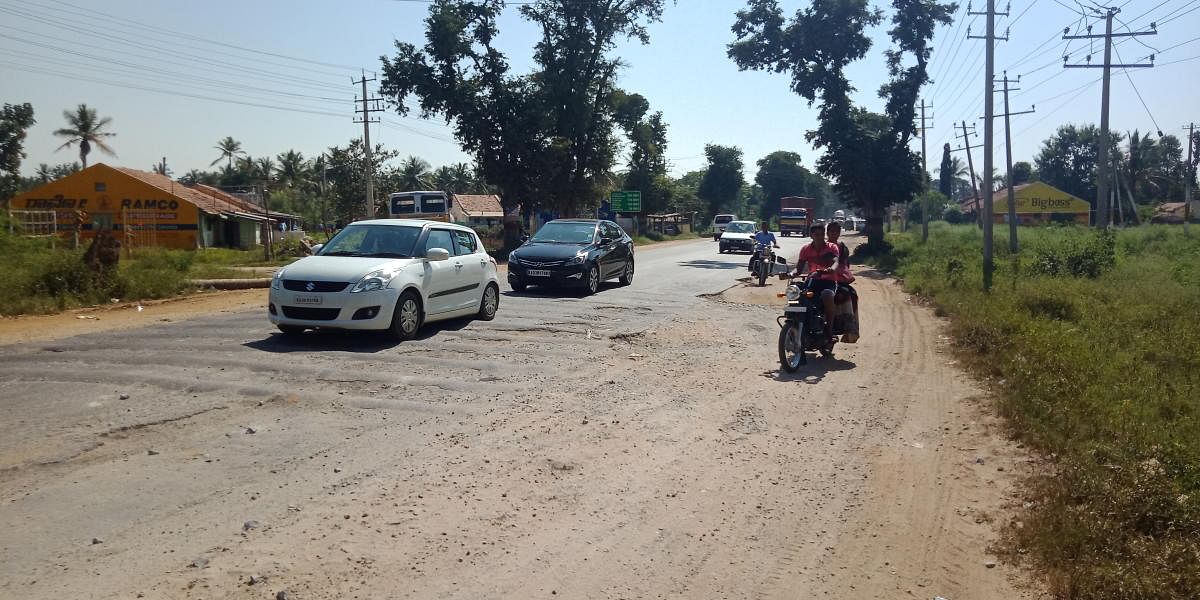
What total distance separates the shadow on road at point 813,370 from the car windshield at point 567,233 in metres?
8.08

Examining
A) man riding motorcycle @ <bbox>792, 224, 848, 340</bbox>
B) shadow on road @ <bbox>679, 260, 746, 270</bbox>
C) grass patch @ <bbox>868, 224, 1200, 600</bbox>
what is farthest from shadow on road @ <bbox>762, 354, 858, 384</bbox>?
shadow on road @ <bbox>679, 260, 746, 270</bbox>

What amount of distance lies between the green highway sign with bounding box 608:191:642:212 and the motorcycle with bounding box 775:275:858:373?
177ft

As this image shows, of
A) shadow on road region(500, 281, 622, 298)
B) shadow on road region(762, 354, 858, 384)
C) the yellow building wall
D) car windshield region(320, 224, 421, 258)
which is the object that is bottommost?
shadow on road region(762, 354, 858, 384)

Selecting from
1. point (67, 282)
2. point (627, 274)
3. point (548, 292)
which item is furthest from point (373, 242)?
point (627, 274)

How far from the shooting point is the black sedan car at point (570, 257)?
16922 millimetres

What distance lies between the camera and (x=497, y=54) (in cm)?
3609

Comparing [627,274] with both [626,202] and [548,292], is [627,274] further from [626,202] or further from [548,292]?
[626,202]

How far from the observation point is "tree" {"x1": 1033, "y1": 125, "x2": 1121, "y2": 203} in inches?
3558

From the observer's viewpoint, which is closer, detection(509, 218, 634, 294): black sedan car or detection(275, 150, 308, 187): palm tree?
detection(509, 218, 634, 294): black sedan car

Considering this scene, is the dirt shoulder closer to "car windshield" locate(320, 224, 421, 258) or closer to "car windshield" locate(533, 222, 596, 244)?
"car windshield" locate(320, 224, 421, 258)

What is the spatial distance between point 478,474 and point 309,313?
531cm

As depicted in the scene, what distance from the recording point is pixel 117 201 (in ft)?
150

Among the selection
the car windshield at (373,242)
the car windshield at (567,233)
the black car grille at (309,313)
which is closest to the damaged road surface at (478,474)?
the black car grille at (309,313)

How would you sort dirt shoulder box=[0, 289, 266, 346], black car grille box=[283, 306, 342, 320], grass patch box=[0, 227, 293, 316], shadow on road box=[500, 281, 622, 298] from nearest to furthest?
black car grille box=[283, 306, 342, 320], dirt shoulder box=[0, 289, 266, 346], grass patch box=[0, 227, 293, 316], shadow on road box=[500, 281, 622, 298]
